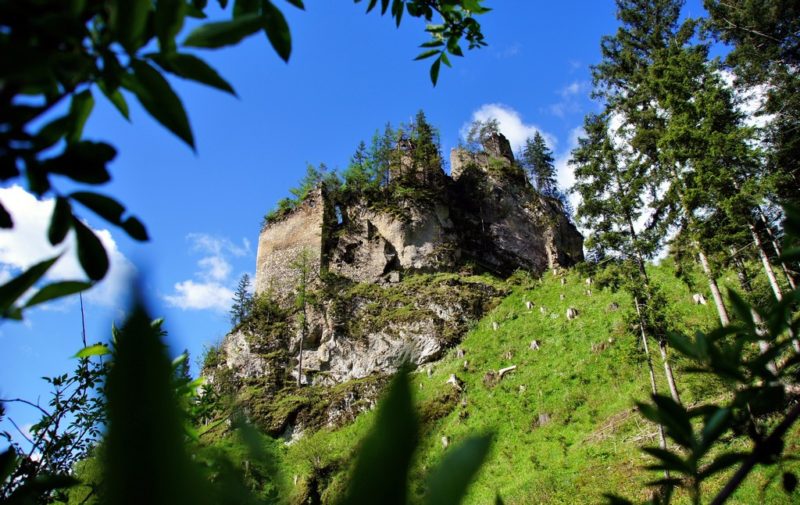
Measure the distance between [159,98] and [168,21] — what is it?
0.06 m

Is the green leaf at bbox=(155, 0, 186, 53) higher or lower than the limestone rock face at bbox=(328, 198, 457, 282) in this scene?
lower

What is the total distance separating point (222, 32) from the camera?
1.25 ft

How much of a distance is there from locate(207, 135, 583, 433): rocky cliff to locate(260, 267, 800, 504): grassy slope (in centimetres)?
233

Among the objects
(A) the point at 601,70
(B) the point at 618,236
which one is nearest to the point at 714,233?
(B) the point at 618,236

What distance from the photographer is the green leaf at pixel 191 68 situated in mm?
389

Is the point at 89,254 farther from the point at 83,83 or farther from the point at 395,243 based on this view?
the point at 395,243

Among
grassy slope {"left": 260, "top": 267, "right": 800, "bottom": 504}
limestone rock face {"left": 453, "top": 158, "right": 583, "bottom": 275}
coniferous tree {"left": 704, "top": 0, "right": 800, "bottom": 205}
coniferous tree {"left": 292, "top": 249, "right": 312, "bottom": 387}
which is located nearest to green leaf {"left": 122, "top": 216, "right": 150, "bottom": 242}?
grassy slope {"left": 260, "top": 267, "right": 800, "bottom": 504}

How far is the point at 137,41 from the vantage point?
0.40m

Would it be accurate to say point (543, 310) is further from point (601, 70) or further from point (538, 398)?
point (601, 70)

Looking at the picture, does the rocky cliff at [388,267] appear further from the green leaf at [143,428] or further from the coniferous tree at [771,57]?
the green leaf at [143,428]

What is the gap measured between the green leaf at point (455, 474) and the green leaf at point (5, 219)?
0.47 meters

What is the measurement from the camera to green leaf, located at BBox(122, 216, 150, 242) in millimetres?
461

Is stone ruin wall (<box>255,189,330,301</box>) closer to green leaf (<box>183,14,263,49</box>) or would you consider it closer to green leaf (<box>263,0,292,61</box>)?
green leaf (<box>263,0,292,61</box>)

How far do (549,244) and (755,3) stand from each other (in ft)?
57.8
